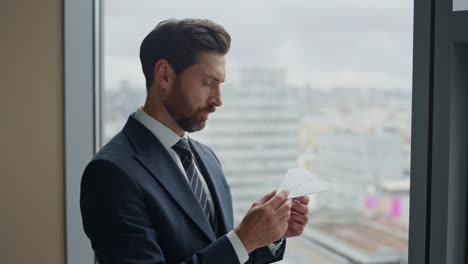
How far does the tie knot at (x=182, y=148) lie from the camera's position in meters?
1.23

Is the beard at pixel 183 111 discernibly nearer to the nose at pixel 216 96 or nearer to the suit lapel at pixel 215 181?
the nose at pixel 216 96

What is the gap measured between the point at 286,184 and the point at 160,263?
0.33 meters

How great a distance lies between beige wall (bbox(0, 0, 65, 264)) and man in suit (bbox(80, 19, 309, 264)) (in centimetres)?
81

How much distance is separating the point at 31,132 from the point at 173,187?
97 centimetres

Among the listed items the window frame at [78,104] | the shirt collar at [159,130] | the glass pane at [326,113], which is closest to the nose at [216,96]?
the shirt collar at [159,130]

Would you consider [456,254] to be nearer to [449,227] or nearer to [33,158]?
[449,227]

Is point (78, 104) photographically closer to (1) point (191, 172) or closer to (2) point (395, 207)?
(1) point (191, 172)

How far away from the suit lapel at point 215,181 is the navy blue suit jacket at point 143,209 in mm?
96

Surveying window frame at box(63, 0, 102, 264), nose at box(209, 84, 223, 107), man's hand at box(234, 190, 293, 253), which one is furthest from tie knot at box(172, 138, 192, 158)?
window frame at box(63, 0, 102, 264)

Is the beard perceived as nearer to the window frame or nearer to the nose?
the nose

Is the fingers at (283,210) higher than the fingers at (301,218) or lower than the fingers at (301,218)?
higher

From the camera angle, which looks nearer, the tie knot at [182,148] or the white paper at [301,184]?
the white paper at [301,184]

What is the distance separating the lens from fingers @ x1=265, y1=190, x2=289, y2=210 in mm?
1110

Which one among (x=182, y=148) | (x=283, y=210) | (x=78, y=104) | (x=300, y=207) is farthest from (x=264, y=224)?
(x=78, y=104)
